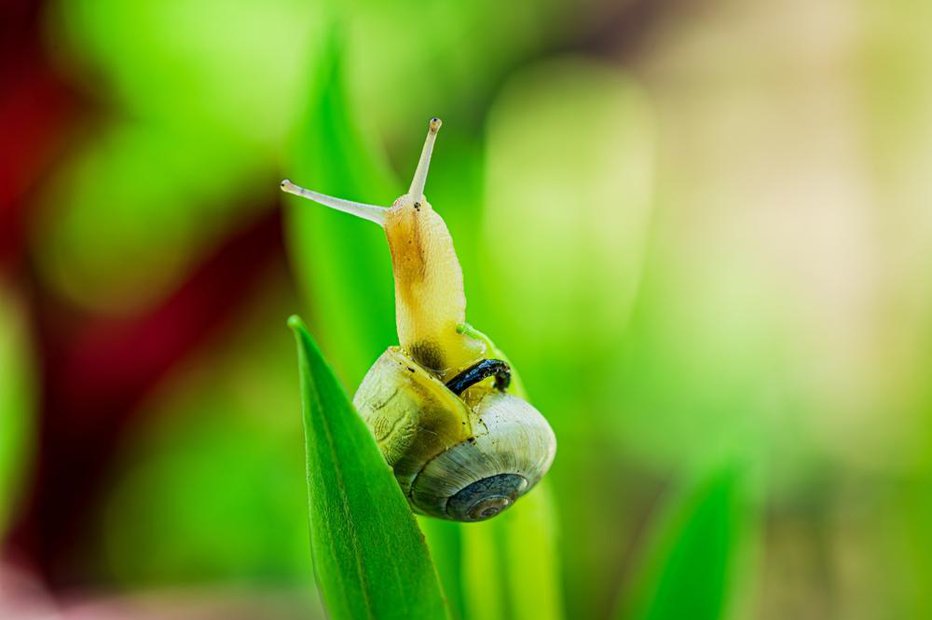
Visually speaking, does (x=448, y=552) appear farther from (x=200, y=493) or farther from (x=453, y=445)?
(x=200, y=493)

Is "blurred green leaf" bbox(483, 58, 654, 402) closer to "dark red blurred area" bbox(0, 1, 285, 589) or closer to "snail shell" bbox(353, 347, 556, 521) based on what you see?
"dark red blurred area" bbox(0, 1, 285, 589)

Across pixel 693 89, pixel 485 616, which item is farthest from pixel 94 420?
pixel 693 89

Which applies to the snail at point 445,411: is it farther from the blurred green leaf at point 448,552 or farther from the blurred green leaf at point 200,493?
the blurred green leaf at point 200,493

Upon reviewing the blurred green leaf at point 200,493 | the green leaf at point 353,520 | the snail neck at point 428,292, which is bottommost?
the blurred green leaf at point 200,493

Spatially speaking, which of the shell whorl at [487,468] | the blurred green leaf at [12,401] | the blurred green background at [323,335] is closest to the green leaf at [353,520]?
the shell whorl at [487,468]

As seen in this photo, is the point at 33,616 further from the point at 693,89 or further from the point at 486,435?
the point at 693,89

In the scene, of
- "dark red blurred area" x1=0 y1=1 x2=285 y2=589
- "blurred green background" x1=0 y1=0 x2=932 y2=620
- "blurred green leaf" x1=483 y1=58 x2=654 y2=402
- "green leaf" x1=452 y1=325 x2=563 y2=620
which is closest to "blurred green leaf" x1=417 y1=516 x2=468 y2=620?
"green leaf" x1=452 y1=325 x2=563 y2=620

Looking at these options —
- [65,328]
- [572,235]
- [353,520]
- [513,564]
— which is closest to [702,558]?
[513,564]
